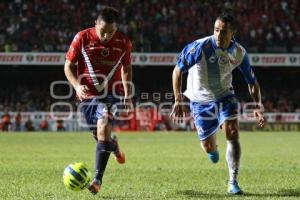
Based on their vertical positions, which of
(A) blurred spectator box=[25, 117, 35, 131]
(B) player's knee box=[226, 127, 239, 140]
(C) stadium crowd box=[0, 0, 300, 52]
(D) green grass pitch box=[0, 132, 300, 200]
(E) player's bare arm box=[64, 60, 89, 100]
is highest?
(C) stadium crowd box=[0, 0, 300, 52]

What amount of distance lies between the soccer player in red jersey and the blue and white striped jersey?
0.82 meters

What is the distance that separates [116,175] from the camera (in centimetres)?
1027

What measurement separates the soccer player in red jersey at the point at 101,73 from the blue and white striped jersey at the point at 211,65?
822 millimetres

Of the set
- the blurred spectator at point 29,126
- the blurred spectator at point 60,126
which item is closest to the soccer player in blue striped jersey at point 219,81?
the blurred spectator at point 60,126

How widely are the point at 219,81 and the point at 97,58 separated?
1.60 m

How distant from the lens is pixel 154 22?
35.4m

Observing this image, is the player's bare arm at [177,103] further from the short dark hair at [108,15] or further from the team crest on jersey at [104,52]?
the short dark hair at [108,15]

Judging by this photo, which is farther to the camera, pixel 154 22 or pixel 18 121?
pixel 154 22

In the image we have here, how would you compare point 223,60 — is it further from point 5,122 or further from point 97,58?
point 5,122

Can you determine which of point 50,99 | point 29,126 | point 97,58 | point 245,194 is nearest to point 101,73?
point 97,58

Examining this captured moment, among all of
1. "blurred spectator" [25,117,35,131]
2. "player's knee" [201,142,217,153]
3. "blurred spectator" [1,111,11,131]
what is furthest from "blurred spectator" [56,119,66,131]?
"player's knee" [201,142,217,153]

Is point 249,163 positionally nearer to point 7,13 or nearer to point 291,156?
point 291,156

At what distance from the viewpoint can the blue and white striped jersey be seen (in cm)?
810

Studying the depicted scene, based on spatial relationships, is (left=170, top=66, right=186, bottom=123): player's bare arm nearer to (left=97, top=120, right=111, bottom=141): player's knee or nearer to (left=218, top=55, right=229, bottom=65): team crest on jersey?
(left=218, top=55, right=229, bottom=65): team crest on jersey
